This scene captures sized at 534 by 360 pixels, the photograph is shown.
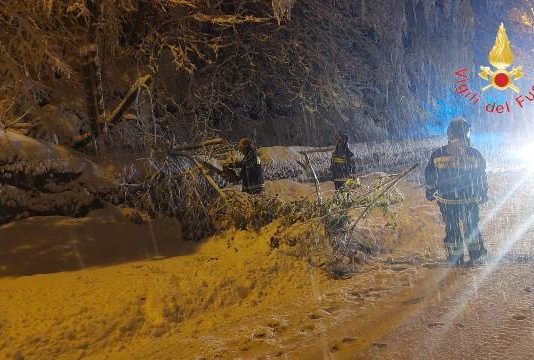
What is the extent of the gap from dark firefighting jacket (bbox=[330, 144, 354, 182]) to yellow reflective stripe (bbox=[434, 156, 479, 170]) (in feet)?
11.3

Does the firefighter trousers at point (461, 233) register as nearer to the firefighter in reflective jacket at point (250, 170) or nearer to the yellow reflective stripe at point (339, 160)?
the yellow reflective stripe at point (339, 160)

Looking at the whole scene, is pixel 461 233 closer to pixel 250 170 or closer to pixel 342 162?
pixel 342 162

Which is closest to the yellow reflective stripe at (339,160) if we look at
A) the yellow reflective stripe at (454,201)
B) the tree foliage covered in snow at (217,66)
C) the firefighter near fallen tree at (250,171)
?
the firefighter near fallen tree at (250,171)

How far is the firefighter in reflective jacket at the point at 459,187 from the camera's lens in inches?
216

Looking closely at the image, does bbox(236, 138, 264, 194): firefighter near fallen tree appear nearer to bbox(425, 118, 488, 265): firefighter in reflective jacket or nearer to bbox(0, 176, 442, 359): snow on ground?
bbox(0, 176, 442, 359): snow on ground

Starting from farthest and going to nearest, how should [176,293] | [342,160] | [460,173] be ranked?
[342,160] → [460,173] → [176,293]

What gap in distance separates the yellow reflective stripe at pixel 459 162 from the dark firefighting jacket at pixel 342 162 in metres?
3.46

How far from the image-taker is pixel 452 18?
66.5ft

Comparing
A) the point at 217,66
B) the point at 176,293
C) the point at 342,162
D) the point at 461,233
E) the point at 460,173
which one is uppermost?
the point at 217,66

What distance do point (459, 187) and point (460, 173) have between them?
188 mm

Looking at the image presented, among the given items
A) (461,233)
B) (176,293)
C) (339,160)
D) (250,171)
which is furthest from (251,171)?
(461,233)

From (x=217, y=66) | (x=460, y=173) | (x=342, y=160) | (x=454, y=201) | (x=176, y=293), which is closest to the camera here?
(x=176, y=293)

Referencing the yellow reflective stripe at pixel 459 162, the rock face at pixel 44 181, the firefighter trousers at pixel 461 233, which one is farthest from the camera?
the rock face at pixel 44 181

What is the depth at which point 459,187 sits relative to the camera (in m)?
5.55
